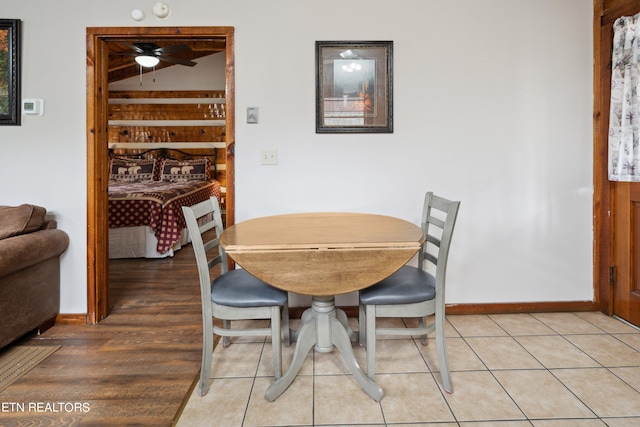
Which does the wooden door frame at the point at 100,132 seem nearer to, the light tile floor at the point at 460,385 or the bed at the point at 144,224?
the light tile floor at the point at 460,385

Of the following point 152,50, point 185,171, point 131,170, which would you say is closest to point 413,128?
point 152,50

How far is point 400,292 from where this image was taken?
155 centimetres

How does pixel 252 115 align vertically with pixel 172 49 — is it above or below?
below

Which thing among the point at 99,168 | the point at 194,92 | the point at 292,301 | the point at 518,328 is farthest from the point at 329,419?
the point at 194,92

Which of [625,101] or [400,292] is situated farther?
[625,101]

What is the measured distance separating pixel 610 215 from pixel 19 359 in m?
3.43

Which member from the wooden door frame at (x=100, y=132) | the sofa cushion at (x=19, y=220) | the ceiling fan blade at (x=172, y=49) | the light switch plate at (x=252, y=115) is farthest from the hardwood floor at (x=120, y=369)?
the ceiling fan blade at (x=172, y=49)

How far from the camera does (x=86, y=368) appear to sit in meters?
1.77

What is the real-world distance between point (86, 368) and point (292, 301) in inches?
44.7

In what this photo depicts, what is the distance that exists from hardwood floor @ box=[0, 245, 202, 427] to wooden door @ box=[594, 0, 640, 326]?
250cm

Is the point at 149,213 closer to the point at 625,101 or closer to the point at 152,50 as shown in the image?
the point at 152,50

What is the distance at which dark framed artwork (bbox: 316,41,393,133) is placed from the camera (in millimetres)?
2273

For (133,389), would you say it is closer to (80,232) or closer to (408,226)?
(80,232)

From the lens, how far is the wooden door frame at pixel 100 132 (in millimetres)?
2236
